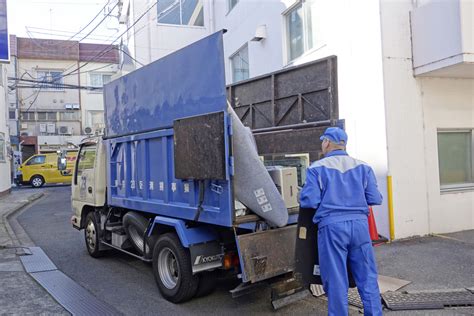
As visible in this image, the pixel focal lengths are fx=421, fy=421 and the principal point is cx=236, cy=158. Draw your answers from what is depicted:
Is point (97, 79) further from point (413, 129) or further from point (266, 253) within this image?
point (266, 253)

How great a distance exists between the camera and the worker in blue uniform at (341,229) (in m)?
3.56

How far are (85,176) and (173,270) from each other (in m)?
3.22

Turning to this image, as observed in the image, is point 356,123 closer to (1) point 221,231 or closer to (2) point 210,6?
(1) point 221,231

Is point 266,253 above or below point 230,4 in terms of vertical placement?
below

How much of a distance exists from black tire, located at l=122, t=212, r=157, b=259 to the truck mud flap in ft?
6.28

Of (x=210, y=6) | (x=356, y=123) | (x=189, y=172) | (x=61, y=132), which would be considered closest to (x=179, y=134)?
(x=189, y=172)

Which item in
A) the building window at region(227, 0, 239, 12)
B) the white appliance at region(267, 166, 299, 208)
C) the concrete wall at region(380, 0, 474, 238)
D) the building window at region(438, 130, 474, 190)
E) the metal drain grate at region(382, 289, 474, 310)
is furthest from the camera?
the building window at region(227, 0, 239, 12)

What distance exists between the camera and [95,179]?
23.2 feet

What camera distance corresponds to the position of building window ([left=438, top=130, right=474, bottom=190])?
8.22 meters

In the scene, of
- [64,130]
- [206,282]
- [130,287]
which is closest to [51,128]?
[64,130]

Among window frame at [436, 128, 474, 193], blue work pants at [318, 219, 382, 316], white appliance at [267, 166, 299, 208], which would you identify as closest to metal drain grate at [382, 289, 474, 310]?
blue work pants at [318, 219, 382, 316]

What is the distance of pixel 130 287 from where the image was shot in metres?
5.74

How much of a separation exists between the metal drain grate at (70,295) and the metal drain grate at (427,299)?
3123mm

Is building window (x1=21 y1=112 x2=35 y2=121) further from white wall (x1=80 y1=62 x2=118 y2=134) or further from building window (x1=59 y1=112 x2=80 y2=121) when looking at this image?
white wall (x1=80 y1=62 x2=118 y2=134)
